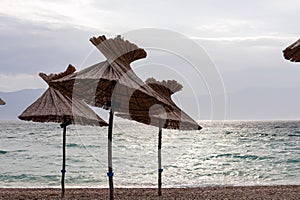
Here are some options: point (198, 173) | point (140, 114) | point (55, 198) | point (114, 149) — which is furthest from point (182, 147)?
point (140, 114)

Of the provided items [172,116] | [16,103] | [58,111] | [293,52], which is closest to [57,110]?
[58,111]

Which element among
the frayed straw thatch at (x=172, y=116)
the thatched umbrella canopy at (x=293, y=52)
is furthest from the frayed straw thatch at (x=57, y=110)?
the thatched umbrella canopy at (x=293, y=52)

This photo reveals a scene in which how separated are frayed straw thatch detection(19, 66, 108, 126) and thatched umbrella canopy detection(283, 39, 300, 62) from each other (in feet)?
15.6

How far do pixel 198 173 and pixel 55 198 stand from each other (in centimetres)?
1249

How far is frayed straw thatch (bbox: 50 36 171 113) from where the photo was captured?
6660 mm

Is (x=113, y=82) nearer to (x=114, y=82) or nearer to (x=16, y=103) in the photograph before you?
(x=114, y=82)

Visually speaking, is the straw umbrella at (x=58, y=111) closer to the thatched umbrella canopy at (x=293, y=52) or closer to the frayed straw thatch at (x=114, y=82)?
the frayed straw thatch at (x=114, y=82)

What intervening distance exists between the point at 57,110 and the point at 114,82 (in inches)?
120

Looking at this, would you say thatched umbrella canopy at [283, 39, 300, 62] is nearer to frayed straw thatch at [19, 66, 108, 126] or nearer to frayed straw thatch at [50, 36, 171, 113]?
frayed straw thatch at [50, 36, 171, 113]

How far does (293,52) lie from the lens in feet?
18.7

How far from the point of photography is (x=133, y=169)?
78.1 feet

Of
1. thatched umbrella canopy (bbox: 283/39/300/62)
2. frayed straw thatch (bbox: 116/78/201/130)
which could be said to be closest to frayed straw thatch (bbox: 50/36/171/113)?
thatched umbrella canopy (bbox: 283/39/300/62)

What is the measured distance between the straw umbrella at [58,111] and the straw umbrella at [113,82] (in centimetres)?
216

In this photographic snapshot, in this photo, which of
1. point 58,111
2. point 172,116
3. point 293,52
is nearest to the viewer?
point 293,52
